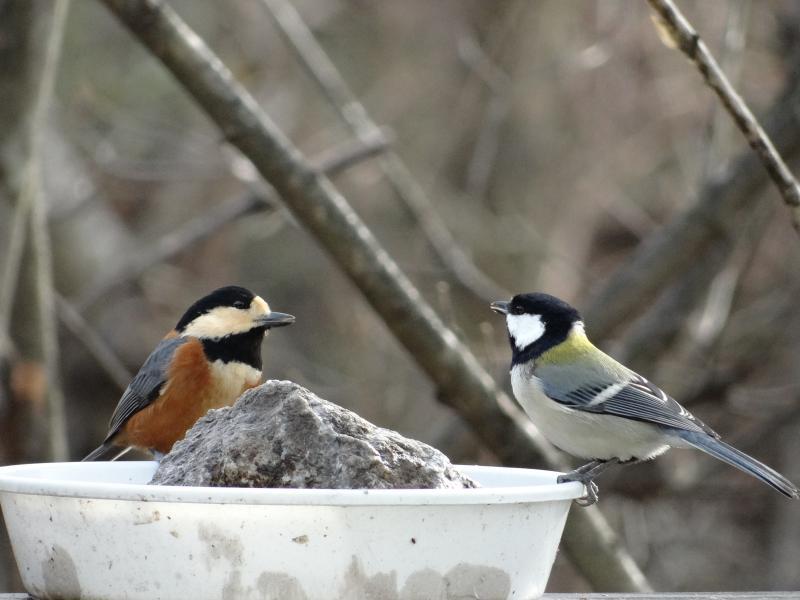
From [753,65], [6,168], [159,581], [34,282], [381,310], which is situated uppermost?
[6,168]

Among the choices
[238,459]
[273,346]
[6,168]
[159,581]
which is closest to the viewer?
[159,581]

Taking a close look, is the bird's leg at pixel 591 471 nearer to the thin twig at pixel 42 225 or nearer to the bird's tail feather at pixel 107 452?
the bird's tail feather at pixel 107 452

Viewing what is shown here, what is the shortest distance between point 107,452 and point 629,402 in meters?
2.21

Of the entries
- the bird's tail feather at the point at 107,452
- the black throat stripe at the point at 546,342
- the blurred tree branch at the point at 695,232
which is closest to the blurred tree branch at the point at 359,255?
the black throat stripe at the point at 546,342

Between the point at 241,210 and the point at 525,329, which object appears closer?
the point at 525,329

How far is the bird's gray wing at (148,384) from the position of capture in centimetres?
459

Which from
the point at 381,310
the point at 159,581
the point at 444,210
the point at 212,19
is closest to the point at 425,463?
the point at 159,581

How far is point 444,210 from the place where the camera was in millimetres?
8727

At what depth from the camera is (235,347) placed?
464 centimetres

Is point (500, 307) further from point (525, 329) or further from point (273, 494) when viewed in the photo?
point (273, 494)

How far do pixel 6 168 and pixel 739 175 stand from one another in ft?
9.91

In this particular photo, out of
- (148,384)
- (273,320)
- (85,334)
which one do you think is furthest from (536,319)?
(85,334)

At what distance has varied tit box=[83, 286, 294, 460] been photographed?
456cm

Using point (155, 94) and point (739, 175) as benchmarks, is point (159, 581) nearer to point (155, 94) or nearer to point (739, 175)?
point (739, 175)
